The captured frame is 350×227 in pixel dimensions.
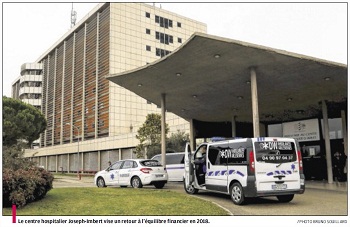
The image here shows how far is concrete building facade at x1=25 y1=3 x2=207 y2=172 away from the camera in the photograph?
47281mm

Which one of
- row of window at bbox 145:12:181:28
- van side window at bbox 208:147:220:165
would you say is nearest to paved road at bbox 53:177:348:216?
van side window at bbox 208:147:220:165

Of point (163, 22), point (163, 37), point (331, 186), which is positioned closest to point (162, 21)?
point (163, 22)

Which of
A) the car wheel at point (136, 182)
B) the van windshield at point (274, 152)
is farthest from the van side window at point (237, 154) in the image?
the car wheel at point (136, 182)

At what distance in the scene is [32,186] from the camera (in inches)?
414

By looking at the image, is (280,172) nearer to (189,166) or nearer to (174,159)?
(189,166)

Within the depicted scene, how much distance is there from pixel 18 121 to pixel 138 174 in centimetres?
2954

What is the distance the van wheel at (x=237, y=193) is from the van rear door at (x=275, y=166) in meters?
0.57

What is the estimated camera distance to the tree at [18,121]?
39.4 metres

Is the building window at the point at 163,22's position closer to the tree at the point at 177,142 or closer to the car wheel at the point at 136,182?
the tree at the point at 177,142

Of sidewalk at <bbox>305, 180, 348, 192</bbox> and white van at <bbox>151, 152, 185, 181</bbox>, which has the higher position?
white van at <bbox>151, 152, 185, 181</bbox>

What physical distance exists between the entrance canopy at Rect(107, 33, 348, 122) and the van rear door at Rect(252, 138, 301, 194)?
14.3 feet

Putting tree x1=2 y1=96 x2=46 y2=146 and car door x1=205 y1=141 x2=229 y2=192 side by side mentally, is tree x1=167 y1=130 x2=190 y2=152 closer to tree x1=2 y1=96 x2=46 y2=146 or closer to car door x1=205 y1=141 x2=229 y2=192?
tree x1=2 y1=96 x2=46 y2=146

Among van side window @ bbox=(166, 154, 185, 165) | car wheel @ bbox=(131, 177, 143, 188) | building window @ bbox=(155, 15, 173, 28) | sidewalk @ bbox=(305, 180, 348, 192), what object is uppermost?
building window @ bbox=(155, 15, 173, 28)
